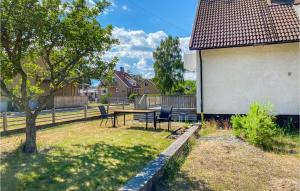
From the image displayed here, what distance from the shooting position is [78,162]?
6.37 meters

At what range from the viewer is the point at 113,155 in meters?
7.16

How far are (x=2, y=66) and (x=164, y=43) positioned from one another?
4634cm

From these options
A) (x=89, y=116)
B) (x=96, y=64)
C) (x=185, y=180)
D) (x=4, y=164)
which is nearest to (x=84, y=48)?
(x=96, y=64)

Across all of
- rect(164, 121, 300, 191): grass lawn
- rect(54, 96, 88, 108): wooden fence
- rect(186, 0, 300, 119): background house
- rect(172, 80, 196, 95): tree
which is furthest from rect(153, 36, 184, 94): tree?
rect(164, 121, 300, 191): grass lawn

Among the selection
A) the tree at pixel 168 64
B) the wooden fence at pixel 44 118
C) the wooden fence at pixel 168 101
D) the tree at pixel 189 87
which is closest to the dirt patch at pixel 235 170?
the wooden fence at pixel 168 101

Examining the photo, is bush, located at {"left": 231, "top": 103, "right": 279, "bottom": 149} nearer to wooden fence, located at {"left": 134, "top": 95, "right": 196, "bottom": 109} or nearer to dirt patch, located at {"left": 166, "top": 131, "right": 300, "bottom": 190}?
dirt patch, located at {"left": 166, "top": 131, "right": 300, "bottom": 190}

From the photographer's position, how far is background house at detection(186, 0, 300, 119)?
11.6 metres

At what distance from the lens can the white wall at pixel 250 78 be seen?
1161cm

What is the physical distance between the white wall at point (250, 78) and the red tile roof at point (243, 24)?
0.45 m

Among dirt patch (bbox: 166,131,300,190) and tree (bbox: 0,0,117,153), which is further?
tree (bbox: 0,0,117,153)

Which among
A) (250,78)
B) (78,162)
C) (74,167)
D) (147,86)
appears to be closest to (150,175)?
(74,167)

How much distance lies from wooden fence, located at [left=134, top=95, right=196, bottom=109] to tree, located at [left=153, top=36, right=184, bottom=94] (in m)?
32.9

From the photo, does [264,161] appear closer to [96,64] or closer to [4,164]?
[96,64]

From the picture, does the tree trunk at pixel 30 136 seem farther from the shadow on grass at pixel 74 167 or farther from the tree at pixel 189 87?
the tree at pixel 189 87
